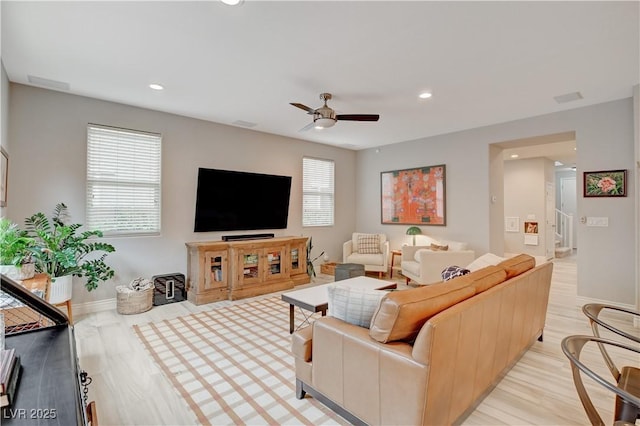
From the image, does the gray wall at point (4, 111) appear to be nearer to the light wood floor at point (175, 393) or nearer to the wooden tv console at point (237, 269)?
the light wood floor at point (175, 393)

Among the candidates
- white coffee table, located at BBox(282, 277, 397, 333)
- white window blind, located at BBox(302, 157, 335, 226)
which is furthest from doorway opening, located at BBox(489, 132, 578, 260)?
white coffee table, located at BBox(282, 277, 397, 333)

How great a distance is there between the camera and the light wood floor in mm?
1980

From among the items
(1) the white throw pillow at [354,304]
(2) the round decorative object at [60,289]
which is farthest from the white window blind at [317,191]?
(1) the white throw pillow at [354,304]

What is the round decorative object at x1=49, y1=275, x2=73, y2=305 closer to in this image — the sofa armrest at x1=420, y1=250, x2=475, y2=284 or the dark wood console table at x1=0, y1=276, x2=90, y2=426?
the dark wood console table at x1=0, y1=276, x2=90, y2=426

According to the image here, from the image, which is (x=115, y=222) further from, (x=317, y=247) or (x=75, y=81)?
(x=317, y=247)

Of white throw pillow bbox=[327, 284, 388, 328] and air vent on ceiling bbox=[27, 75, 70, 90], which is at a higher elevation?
air vent on ceiling bbox=[27, 75, 70, 90]

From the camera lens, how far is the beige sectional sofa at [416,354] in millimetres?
1492

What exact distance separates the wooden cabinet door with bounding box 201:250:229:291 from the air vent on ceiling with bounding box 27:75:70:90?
2552mm

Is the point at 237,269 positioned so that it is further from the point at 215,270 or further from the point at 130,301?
the point at 130,301

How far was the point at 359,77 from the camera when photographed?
3289 millimetres

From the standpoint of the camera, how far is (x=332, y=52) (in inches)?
110

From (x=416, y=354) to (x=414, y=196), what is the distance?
497cm

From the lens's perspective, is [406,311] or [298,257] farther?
[298,257]

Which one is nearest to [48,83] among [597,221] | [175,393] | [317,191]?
[175,393]
